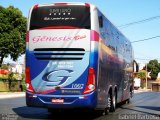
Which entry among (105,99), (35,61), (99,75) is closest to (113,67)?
(105,99)

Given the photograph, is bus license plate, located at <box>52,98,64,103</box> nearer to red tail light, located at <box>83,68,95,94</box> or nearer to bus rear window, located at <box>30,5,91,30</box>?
red tail light, located at <box>83,68,95,94</box>

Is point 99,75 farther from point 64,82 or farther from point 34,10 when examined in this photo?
point 34,10

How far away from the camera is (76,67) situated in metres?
13.9

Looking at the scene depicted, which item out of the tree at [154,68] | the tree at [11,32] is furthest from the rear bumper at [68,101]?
the tree at [154,68]

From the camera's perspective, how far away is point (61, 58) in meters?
14.0

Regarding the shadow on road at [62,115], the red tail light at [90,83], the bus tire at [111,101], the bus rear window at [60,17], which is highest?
the bus rear window at [60,17]

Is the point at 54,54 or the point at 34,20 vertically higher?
the point at 34,20

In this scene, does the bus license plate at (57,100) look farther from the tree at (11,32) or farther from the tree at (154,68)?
the tree at (154,68)

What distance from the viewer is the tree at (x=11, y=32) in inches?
2566

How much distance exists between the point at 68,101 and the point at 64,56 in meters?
1.54

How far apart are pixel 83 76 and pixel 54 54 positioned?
50.1 inches

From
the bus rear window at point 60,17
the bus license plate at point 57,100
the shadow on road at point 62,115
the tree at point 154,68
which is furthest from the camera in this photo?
the tree at point 154,68

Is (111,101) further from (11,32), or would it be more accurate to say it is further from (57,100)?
(11,32)

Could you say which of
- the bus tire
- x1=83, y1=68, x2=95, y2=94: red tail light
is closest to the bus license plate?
x1=83, y1=68, x2=95, y2=94: red tail light
